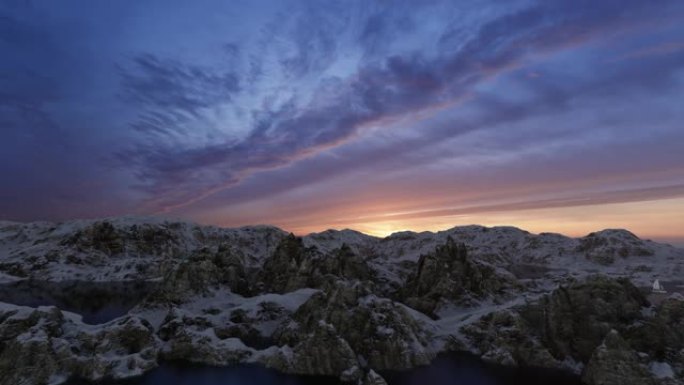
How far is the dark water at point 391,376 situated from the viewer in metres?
79.8

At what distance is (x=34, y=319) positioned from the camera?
83750 mm

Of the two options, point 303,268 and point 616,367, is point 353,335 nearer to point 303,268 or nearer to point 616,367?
point 616,367

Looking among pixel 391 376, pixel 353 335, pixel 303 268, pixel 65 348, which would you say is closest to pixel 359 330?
pixel 353 335

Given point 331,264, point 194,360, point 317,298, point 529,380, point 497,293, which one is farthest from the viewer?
point 331,264

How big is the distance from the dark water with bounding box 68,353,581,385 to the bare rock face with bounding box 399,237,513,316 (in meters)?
44.0

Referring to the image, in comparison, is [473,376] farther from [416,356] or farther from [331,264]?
[331,264]

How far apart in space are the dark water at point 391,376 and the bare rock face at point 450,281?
44021 millimetres

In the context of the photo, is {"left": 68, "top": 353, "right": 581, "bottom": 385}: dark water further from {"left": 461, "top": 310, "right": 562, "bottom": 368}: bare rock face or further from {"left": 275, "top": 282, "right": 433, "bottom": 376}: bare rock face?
{"left": 275, "top": 282, "right": 433, "bottom": 376}: bare rock face

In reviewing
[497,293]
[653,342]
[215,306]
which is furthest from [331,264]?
[653,342]

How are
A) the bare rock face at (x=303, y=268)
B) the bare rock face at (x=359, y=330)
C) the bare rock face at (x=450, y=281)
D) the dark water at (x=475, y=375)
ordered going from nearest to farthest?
the dark water at (x=475, y=375) < the bare rock face at (x=359, y=330) < the bare rock face at (x=450, y=281) < the bare rock face at (x=303, y=268)

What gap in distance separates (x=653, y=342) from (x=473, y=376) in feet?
113

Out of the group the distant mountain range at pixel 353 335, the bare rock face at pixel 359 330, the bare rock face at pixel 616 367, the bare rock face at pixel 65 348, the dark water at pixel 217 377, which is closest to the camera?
the bare rock face at pixel 616 367

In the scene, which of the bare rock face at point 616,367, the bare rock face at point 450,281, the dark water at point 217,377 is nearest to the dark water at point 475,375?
the bare rock face at point 616,367

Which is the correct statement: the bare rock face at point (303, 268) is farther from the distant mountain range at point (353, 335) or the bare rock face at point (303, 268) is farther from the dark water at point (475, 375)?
the dark water at point (475, 375)
